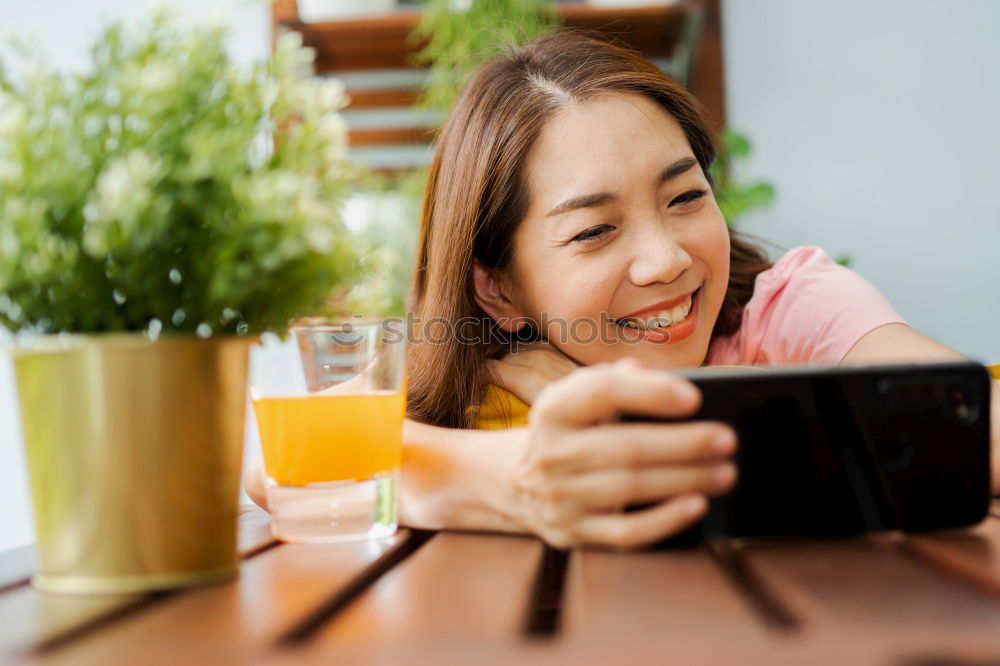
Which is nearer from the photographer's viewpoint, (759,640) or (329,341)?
(759,640)

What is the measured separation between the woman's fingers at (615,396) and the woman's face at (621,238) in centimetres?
71

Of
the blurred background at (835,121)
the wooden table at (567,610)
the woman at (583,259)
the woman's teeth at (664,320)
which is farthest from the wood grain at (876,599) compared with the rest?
the blurred background at (835,121)

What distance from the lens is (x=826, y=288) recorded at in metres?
1.49

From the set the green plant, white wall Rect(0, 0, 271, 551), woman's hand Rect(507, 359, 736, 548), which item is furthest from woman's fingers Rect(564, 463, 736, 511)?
white wall Rect(0, 0, 271, 551)

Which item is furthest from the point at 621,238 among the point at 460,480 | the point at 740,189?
the point at 740,189

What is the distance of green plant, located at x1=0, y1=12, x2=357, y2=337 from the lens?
20.9 inches

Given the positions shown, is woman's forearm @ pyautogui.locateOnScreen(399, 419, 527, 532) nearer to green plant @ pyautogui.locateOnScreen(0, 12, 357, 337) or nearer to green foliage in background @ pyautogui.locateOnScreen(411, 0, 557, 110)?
green plant @ pyautogui.locateOnScreen(0, 12, 357, 337)

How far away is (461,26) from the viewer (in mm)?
2459

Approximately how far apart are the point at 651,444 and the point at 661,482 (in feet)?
0.09

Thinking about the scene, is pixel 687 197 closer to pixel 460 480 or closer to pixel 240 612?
pixel 460 480

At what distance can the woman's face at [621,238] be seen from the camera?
1.32m

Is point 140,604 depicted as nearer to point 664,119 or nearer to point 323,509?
point 323,509

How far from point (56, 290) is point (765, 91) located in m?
2.70

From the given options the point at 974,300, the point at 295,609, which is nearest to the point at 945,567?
the point at 295,609
